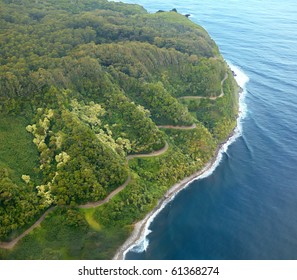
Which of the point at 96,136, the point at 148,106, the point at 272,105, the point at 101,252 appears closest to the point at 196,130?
the point at 148,106

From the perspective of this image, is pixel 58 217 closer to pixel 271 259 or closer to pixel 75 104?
pixel 75 104

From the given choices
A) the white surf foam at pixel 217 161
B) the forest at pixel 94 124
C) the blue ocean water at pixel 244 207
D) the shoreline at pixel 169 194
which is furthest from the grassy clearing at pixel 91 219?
the blue ocean water at pixel 244 207

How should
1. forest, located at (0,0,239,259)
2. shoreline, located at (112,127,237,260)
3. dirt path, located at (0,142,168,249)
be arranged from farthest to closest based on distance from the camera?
A: 1. shoreline, located at (112,127,237,260)
2. forest, located at (0,0,239,259)
3. dirt path, located at (0,142,168,249)

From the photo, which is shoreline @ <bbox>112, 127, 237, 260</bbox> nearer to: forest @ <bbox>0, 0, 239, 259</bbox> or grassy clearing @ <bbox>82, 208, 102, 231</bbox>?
forest @ <bbox>0, 0, 239, 259</bbox>

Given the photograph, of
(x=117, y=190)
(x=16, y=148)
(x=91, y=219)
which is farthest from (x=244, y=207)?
(x=16, y=148)

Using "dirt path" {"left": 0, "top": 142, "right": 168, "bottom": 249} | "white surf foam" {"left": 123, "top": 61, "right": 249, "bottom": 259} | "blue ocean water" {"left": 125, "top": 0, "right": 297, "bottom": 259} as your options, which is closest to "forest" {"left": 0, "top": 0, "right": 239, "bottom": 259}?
"dirt path" {"left": 0, "top": 142, "right": 168, "bottom": 249}

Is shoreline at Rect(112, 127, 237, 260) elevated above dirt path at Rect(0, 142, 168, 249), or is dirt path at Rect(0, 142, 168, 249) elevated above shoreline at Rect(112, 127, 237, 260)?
dirt path at Rect(0, 142, 168, 249)

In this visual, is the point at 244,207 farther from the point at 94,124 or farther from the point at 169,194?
the point at 94,124
